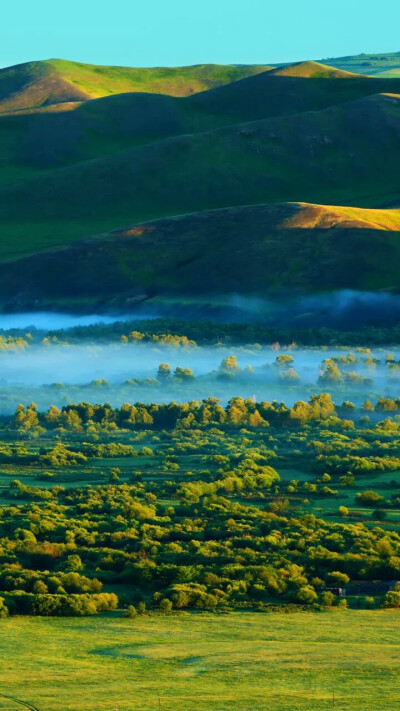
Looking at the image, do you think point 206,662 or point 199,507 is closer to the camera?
point 206,662

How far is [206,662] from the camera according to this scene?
4878 centimetres

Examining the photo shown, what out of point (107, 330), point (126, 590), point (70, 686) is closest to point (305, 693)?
point (70, 686)

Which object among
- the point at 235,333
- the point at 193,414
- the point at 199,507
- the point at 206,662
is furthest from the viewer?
the point at 235,333

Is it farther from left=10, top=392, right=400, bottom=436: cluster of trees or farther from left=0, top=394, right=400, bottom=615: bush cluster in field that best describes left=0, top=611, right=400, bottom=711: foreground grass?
left=10, top=392, right=400, bottom=436: cluster of trees

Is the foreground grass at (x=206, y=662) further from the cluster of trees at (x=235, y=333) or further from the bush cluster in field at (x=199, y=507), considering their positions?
the cluster of trees at (x=235, y=333)

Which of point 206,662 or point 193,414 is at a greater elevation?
point 206,662

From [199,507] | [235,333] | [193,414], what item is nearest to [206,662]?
[199,507]

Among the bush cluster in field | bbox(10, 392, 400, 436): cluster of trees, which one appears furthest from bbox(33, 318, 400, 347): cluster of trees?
the bush cluster in field

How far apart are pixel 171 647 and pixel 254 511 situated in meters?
34.1

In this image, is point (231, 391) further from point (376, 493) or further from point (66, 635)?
point (66, 635)

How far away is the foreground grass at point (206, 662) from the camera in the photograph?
43656 mm

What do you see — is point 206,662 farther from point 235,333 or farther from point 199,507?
point 235,333

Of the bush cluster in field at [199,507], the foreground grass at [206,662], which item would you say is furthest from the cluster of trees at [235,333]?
the foreground grass at [206,662]

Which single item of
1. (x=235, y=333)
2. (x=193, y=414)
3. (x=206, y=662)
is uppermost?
(x=206, y=662)
